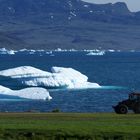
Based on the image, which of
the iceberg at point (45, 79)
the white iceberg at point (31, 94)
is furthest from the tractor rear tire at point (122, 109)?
the iceberg at point (45, 79)

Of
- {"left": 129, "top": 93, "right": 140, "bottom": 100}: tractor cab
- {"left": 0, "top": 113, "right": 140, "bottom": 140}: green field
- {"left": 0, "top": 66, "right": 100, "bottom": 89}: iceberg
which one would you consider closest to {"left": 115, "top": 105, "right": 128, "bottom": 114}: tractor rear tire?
{"left": 129, "top": 93, "right": 140, "bottom": 100}: tractor cab

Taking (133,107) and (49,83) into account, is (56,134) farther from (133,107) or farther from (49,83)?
(49,83)

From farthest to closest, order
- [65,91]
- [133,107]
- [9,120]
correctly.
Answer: [65,91] < [133,107] < [9,120]

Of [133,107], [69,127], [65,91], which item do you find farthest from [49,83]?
[69,127]

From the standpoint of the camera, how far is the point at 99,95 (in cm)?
8019

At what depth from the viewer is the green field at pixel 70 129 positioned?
27.6m

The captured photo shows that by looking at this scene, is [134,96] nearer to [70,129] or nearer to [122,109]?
Result: [122,109]

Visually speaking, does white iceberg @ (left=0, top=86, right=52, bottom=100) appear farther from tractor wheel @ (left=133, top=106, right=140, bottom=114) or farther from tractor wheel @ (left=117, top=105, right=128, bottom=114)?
tractor wheel @ (left=133, top=106, right=140, bottom=114)

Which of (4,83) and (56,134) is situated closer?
(56,134)

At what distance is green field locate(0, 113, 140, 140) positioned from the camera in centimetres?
2759

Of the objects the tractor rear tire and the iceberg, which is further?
the iceberg

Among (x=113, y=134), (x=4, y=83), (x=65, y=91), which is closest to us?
(x=113, y=134)

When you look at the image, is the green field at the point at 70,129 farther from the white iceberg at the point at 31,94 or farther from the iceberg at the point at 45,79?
the iceberg at the point at 45,79

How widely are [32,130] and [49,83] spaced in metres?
61.5
